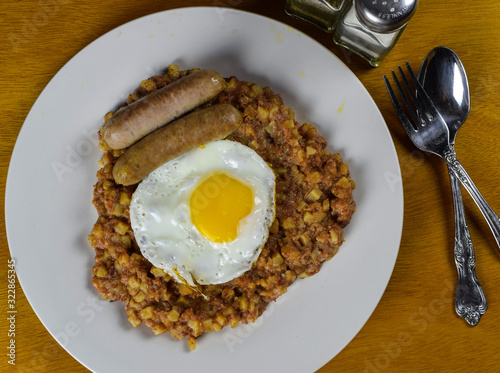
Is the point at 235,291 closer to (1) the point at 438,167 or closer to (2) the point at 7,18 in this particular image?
(1) the point at 438,167

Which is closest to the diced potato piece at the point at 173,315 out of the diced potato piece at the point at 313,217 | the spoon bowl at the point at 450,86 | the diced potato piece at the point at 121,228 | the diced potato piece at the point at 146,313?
the diced potato piece at the point at 146,313

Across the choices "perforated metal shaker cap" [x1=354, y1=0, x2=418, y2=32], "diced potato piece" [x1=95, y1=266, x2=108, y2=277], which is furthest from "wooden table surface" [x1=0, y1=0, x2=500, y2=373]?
"diced potato piece" [x1=95, y1=266, x2=108, y2=277]

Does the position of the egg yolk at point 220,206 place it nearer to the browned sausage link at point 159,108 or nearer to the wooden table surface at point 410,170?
the browned sausage link at point 159,108

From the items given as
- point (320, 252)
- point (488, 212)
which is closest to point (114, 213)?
point (320, 252)

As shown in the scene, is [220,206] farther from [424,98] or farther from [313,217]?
[424,98]

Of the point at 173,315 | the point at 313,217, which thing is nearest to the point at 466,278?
the point at 313,217

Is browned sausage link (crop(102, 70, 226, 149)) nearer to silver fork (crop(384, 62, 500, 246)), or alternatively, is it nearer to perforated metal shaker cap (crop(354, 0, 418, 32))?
perforated metal shaker cap (crop(354, 0, 418, 32))
